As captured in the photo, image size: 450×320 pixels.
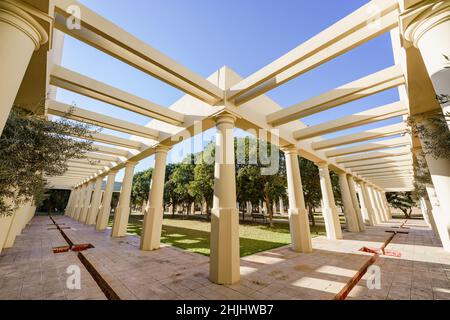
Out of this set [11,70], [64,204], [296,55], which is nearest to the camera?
[11,70]

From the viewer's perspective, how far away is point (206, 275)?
5719 mm

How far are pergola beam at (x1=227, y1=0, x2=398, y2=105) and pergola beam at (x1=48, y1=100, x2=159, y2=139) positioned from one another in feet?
18.8

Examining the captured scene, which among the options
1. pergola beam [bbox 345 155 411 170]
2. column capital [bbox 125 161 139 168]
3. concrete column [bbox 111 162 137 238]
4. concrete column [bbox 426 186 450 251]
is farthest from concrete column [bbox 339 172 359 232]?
concrete column [bbox 111 162 137 238]

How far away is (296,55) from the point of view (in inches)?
186

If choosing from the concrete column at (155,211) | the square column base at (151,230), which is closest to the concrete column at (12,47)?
the concrete column at (155,211)

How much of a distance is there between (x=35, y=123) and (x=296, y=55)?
5.87 meters

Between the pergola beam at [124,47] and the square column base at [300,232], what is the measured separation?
6.92m

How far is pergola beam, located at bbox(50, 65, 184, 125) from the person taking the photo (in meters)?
5.48

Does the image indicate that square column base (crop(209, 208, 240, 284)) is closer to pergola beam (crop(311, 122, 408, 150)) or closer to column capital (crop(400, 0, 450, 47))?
column capital (crop(400, 0, 450, 47))

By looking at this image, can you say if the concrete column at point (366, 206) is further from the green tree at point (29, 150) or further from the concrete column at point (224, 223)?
the green tree at point (29, 150)

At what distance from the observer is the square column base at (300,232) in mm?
8898

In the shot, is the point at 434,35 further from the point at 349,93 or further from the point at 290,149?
the point at 290,149
